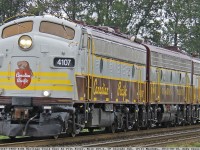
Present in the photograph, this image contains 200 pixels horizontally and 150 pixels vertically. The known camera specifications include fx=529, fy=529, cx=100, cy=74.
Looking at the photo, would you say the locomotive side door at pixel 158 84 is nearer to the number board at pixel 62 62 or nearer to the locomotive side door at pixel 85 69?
the locomotive side door at pixel 85 69

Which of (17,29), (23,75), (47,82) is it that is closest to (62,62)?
(47,82)

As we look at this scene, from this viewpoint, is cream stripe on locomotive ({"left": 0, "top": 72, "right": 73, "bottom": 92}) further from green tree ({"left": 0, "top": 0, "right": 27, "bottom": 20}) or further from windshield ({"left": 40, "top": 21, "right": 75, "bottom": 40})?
green tree ({"left": 0, "top": 0, "right": 27, "bottom": 20})

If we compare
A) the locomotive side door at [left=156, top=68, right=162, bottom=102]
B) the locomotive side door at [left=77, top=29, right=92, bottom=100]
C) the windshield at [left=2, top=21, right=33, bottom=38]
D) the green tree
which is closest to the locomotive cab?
the windshield at [left=2, top=21, right=33, bottom=38]

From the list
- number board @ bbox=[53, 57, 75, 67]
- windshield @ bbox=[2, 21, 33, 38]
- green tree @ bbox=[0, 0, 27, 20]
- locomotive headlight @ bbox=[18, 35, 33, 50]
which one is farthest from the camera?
green tree @ bbox=[0, 0, 27, 20]

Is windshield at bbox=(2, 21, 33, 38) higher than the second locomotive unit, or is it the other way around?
windshield at bbox=(2, 21, 33, 38)

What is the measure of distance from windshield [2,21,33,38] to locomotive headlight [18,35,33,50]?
487 millimetres

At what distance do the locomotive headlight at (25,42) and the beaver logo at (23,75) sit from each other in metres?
0.51

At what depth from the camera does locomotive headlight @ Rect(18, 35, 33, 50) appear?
1577 centimetres

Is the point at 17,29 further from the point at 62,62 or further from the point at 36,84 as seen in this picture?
the point at 36,84

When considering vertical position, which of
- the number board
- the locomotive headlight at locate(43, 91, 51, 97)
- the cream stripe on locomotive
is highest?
the number board

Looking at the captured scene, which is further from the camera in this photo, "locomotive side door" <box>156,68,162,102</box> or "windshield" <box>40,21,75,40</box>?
"locomotive side door" <box>156,68,162,102</box>

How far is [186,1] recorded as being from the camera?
193 feet

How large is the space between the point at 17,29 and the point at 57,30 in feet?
4.15

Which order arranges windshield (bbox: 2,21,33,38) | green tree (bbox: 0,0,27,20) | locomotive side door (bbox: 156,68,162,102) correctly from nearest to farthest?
1. windshield (bbox: 2,21,33,38)
2. locomotive side door (bbox: 156,68,162,102)
3. green tree (bbox: 0,0,27,20)
